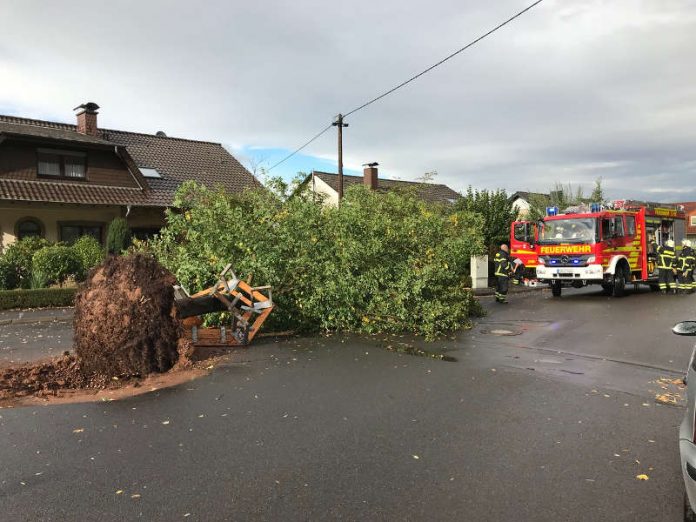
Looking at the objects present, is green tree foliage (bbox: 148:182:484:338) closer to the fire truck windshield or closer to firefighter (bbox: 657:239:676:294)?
the fire truck windshield

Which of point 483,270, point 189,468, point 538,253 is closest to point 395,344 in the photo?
point 189,468

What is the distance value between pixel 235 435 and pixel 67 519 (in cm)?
159

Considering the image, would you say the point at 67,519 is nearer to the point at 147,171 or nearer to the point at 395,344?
the point at 395,344

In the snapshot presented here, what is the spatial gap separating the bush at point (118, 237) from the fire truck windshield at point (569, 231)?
47.3ft

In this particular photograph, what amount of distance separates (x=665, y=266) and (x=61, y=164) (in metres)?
22.5

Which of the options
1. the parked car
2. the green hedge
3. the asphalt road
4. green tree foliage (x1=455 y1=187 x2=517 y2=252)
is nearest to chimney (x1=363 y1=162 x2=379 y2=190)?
green tree foliage (x1=455 y1=187 x2=517 y2=252)

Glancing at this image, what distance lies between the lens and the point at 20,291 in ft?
47.2

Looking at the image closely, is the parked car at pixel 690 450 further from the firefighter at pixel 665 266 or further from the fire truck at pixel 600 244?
the firefighter at pixel 665 266

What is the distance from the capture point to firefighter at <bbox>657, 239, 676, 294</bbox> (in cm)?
1697

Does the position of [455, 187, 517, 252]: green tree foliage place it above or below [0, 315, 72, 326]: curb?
above

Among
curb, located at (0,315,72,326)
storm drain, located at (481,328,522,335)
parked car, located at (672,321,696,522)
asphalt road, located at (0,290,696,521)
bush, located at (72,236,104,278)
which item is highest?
bush, located at (72,236,104,278)

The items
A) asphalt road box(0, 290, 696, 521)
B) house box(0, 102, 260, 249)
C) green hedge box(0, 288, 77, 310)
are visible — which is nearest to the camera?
asphalt road box(0, 290, 696, 521)

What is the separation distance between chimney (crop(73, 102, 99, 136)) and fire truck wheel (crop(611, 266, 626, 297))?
75.0 feet

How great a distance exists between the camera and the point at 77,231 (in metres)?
21.4
